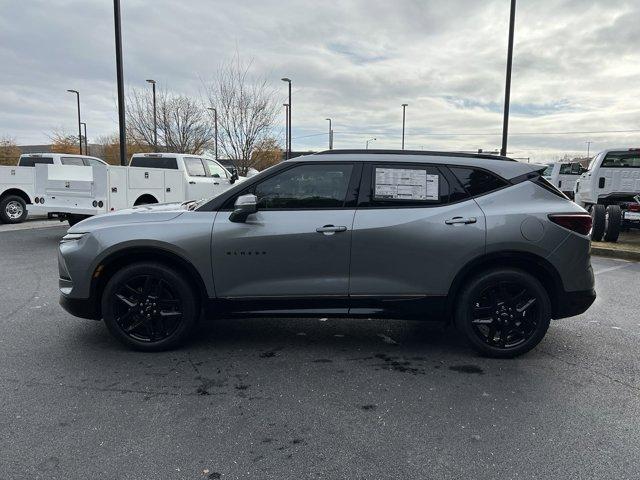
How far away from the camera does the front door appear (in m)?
4.00

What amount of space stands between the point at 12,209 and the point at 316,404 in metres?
13.5

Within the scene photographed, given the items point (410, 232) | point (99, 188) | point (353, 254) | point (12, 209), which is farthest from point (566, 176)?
point (12, 209)

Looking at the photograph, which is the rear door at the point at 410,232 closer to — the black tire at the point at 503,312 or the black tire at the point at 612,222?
the black tire at the point at 503,312

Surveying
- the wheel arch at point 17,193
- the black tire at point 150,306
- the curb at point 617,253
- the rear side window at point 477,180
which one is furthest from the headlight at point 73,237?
the wheel arch at point 17,193

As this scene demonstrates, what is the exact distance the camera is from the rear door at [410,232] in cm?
399

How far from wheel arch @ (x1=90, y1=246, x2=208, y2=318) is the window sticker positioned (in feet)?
5.46

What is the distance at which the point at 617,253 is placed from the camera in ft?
31.1

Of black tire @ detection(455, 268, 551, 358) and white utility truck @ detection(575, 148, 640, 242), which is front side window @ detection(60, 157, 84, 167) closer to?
white utility truck @ detection(575, 148, 640, 242)

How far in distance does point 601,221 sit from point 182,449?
34.0 ft

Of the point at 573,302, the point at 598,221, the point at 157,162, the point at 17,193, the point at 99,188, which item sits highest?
the point at 157,162

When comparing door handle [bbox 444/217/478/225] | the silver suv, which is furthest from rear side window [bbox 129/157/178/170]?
door handle [bbox 444/217/478/225]

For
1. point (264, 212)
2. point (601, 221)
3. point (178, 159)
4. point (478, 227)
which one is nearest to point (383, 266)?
point (478, 227)

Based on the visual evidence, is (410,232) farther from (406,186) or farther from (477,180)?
(477,180)

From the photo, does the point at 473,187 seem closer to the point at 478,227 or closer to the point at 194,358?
the point at 478,227
